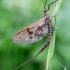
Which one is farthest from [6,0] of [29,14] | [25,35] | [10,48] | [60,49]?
[25,35]

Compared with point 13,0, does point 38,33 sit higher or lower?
lower

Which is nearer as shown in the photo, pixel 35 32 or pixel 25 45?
pixel 35 32

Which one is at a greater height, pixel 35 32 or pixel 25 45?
pixel 25 45

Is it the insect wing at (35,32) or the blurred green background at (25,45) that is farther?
the blurred green background at (25,45)

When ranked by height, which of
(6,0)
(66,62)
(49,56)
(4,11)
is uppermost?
(6,0)

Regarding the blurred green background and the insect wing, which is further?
the blurred green background

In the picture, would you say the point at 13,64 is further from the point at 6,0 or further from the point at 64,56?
the point at 6,0

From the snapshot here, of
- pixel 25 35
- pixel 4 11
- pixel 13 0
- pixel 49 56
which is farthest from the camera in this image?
→ pixel 13 0

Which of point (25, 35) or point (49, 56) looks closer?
point (49, 56)
